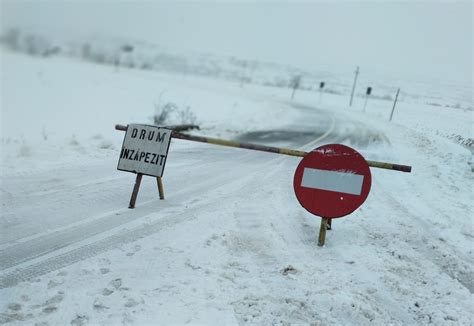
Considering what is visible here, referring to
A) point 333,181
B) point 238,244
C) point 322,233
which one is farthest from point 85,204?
point 333,181

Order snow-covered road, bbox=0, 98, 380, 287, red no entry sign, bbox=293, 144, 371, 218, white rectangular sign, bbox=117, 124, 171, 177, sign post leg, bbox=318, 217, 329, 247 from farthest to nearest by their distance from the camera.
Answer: white rectangular sign, bbox=117, 124, 171, 177 → sign post leg, bbox=318, 217, 329, 247 → red no entry sign, bbox=293, 144, 371, 218 → snow-covered road, bbox=0, 98, 380, 287

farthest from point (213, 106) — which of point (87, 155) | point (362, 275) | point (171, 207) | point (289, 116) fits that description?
point (362, 275)

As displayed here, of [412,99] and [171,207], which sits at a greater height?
[412,99]

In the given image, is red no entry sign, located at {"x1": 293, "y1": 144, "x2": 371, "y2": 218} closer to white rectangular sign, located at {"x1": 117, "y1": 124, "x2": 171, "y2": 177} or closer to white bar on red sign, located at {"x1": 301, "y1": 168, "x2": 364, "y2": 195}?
white bar on red sign, located at {"x1": 301, "y1": 168, "x2": 364, "y2": 195}

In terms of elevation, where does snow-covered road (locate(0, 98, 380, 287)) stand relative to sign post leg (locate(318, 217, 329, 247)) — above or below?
below

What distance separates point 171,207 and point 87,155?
3.91 meters

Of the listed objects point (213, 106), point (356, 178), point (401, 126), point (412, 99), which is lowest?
point (213, 106)

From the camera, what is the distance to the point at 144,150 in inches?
220

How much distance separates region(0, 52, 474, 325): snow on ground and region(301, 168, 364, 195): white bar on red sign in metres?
0.62

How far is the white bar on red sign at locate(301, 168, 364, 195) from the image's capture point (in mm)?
4418

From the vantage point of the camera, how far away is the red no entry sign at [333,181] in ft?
14.5

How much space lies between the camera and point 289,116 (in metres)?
20.7

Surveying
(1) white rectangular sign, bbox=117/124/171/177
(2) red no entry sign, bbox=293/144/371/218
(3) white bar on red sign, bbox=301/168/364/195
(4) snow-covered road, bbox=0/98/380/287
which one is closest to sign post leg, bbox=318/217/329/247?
(2) red no entry sign, bbox=293/144/371/218

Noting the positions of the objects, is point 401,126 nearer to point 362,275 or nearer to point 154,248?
point 362,275
